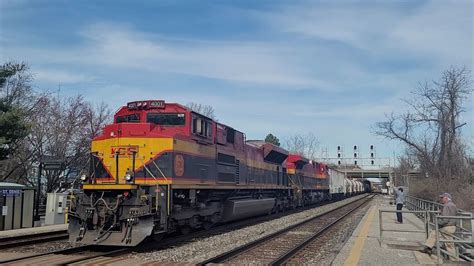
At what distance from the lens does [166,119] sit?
13.0 meters

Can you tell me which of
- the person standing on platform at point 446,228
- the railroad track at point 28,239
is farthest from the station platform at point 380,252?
the railroad track at point 28,239

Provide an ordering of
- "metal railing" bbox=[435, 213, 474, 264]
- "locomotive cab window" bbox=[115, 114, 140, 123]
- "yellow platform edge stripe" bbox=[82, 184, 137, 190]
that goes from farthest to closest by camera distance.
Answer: "locomotive cab window" bbox=[115, 114, 140, 123], "yellow platform edge stripe" bbox=[82, 184, 137, 190], "metal railing" bbox=[435, 213, 474, 264]

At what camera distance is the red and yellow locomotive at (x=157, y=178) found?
10633mm

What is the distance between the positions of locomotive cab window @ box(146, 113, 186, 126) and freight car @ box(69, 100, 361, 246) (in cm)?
3

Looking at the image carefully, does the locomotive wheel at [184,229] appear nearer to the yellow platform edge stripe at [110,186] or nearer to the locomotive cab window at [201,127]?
the locomotive cab window at [201,127]

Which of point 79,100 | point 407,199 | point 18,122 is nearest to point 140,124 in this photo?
point 18,122

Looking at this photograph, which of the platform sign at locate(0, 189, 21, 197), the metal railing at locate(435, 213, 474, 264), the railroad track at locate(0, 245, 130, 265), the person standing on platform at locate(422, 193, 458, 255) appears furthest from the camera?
the platform sign at locate(0, 189, 21, 197)

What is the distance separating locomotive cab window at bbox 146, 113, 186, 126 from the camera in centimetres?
1297

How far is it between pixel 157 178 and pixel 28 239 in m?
4.92

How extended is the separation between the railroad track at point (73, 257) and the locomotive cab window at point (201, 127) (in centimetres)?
401

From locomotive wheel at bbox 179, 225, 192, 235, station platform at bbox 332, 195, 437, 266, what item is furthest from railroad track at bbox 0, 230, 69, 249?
station platform at bbox 332, 195, 437, 266

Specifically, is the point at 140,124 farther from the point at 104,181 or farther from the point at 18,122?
the point at 18,122

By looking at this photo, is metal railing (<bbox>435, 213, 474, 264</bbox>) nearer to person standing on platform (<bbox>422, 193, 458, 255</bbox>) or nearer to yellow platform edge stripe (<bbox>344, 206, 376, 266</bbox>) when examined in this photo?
person standing on platform (<bbox>422, 193, 458, 255</bbox>)

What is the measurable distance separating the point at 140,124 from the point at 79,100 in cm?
2340
